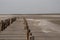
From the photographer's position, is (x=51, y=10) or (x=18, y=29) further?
(x=51, y=10)

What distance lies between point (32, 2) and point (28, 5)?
5cm

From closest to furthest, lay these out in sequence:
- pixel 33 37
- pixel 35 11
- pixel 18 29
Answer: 1. pixel 33 37
2. pixel 18 29
3. pixel 35 11

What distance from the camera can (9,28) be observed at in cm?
79

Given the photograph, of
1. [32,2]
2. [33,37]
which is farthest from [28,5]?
[33,37]

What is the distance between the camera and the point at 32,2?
1337 mm

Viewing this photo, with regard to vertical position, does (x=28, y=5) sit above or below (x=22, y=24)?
above

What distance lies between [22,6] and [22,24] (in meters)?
0.53

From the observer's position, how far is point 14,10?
1.33 m

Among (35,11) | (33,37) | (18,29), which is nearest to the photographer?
(33,37)

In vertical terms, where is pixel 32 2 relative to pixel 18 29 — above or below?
above

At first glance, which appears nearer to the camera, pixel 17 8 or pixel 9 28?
pixel 9 28

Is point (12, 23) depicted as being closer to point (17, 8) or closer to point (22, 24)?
point (22, 24)

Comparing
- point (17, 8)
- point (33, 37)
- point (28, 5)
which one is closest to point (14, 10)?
point (17, 8)

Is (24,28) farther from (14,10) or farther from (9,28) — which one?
(14,10)
